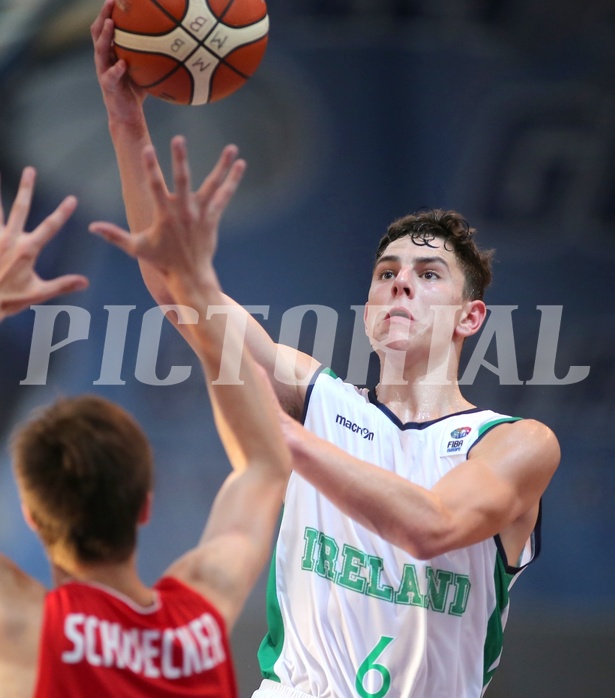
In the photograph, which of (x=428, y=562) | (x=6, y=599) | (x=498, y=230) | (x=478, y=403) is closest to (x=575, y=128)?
(x=498, y=230)

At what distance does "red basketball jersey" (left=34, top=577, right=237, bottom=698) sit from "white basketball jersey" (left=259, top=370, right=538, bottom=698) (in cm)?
160

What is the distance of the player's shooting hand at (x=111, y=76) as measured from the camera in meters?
3.29

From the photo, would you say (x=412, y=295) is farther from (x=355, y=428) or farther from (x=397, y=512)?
(x=397, y=512)

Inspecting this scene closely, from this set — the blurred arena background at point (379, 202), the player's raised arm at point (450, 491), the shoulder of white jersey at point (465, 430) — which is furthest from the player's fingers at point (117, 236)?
the blurred arena background at point (379, 202)

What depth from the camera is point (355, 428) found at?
387 centimetres

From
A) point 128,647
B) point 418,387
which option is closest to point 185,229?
point 128,647

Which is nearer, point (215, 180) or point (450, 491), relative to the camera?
point (215, 180)

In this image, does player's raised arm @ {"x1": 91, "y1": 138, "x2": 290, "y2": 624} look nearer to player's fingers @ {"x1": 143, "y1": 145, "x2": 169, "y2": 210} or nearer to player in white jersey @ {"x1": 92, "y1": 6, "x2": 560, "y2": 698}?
player's fingers @ {"x1": 143, "y1": 145, "x2": 169, "y2": 210}

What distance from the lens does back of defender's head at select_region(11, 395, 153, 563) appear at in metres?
1.87

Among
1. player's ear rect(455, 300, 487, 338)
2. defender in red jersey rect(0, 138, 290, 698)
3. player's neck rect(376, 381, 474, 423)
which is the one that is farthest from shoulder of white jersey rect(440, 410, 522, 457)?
defender in red jersey rect(0, 138, 290, 698)

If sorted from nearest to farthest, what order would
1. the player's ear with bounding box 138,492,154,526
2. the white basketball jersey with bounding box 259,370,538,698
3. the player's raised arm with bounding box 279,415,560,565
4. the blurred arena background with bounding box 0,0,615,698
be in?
1. the player's ear with bounding box 138,492,154,526
2. the player's raised arm with bounding box 279,415,560,565
3. the white basketball jersey with bounding box 259,370,538,698
4. the blurred arena background with bounding box 0,0,615,698

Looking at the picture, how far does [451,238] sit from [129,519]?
8.53 feet

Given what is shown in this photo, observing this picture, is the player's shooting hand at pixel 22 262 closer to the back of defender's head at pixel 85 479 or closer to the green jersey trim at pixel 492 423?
the back of defender's head at pixel 85 479

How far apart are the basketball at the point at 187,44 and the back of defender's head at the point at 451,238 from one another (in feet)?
3.60
